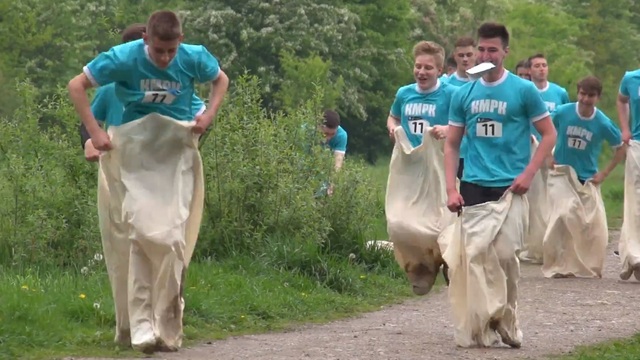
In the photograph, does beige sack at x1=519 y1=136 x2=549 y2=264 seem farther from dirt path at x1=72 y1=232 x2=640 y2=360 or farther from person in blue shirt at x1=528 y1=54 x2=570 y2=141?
dirt path at x1=72 y1=232 x2=640 y2=360

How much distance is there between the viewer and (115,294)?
10.5 metres

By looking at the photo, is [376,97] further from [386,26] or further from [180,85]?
[180,85]

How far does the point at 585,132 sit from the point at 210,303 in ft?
20.0

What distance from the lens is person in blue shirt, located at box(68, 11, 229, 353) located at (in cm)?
1005

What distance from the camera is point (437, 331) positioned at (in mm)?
11922

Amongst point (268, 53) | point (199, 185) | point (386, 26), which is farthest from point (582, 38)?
point (199, 185)

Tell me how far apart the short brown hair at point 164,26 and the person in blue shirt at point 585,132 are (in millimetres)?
7534

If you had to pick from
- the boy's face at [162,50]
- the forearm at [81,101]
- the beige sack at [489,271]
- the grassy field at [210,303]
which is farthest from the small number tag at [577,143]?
the forearm at [81,101]

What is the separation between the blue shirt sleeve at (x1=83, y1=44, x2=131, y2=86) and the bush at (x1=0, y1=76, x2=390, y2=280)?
3033 mm

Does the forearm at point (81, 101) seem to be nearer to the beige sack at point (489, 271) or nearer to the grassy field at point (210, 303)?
the grassy field at point (210, 303)

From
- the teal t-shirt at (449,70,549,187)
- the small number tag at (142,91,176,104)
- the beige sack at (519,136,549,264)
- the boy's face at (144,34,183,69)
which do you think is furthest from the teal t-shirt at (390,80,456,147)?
the beige sack at (519,136,549,264)

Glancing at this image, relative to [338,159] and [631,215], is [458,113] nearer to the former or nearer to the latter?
[631,215]

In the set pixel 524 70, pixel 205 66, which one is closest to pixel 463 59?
pixel 524 70

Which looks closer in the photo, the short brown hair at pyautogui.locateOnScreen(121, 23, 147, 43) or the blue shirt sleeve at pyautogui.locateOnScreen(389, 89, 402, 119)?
the short brown hair at pyautogui.locateOnScreen(121, 23, 147, 43)
